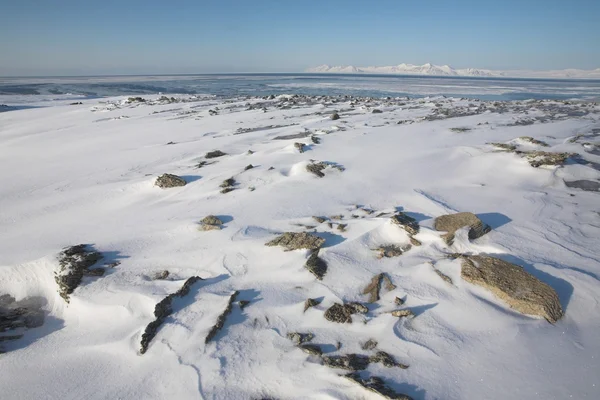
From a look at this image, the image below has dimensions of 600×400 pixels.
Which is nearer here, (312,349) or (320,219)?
(312,349)

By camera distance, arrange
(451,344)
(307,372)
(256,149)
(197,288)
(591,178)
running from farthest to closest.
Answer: (256,149) < (591,178) < (197,288) < (451,344) < (307,372)

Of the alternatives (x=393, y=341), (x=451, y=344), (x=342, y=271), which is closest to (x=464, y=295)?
(x=451, y=344)

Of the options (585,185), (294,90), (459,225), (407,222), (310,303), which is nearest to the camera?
(310,303)

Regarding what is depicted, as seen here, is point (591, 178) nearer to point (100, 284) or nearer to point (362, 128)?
point (362, 128)

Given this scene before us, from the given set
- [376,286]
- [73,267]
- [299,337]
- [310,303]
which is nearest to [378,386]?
[299,337]

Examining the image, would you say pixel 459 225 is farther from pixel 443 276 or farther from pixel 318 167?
pixel 318 167

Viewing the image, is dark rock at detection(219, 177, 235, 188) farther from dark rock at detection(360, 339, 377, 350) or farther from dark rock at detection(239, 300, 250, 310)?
dark rock at detection(360, 339, 377, 350)
